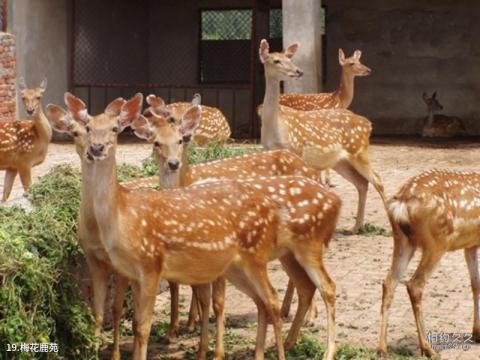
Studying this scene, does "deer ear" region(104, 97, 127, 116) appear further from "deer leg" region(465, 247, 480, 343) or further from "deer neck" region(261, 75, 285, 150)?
"deer neck" region(261, 75, 285, 150)

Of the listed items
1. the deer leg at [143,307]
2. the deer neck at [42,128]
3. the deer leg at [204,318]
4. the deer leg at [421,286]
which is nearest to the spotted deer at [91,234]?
the deer leg at [143,307]

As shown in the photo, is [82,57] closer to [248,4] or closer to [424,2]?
[248,4]

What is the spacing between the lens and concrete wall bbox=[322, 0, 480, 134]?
21.7 meters

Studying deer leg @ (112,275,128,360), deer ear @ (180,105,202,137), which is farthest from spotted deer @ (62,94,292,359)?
deer ear @ (180,105,202,137)

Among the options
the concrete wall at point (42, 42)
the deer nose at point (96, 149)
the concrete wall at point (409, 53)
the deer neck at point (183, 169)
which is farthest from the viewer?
the concrete wall at point (409, 53)

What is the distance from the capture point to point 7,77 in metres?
18.2

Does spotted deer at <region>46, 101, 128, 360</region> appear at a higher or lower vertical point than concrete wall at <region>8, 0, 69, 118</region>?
lower

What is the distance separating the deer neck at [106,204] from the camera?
20.9 feet

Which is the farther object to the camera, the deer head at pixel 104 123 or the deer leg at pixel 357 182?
the deer leg at pixel 357 182

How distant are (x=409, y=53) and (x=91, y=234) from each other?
1620 cm

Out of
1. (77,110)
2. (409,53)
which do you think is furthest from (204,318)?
(409,53)

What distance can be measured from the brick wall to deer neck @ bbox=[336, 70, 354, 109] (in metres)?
5.40

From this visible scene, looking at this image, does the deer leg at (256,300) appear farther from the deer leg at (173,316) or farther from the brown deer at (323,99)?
the brown deer at (323,99)

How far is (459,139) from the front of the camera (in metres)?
20.9
